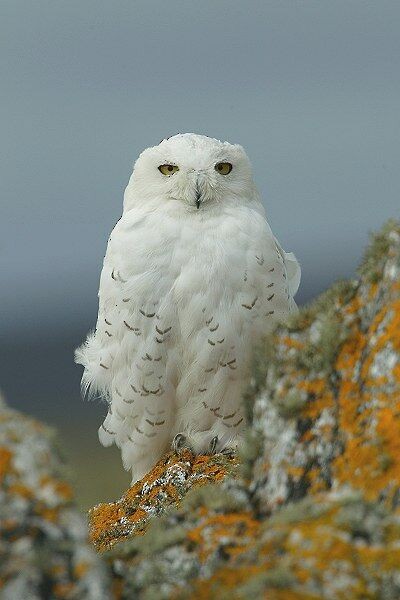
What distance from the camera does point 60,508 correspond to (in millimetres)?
2908

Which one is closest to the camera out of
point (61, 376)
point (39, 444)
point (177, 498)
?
point (39, 444)

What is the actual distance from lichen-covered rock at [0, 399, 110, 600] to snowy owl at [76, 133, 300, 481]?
133 inches

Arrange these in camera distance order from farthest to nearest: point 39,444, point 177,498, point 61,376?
1. point 61,376
2. point 177,498
3. point 39,444

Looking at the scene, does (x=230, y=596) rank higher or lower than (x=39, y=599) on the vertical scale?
lower

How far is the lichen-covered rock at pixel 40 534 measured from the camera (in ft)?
9.05

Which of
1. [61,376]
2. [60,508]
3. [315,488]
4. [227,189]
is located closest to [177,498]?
[227,189]

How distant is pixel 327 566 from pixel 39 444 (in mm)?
893

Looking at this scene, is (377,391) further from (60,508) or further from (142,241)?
(142,241)

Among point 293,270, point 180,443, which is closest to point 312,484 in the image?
point 180,443

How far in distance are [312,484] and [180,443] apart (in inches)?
148

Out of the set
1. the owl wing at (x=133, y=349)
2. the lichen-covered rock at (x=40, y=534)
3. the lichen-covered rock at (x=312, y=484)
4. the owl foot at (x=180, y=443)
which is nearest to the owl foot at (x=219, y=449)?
the owl foot at (x=180, y=443)

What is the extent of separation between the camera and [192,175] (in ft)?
22.1

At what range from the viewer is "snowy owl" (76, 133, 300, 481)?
650 centimetres

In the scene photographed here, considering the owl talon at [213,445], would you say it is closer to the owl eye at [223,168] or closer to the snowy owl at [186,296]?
the snowy owl at [186,296]
